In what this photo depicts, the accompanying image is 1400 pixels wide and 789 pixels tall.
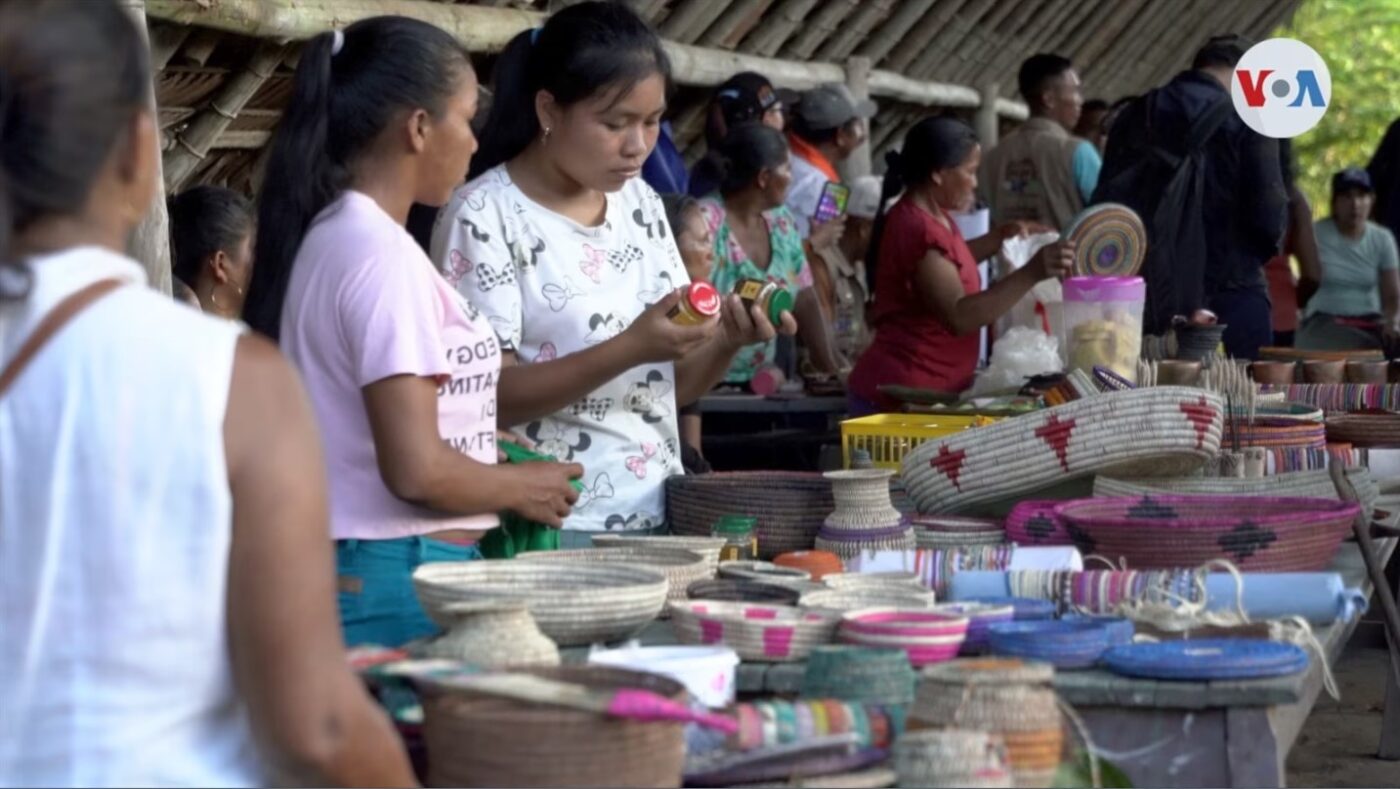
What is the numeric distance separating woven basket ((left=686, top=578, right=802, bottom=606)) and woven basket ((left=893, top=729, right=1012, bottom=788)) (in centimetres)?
62

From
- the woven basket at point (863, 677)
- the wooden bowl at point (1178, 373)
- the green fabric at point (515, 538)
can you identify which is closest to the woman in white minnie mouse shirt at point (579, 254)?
the green fabric at point (515, 538)

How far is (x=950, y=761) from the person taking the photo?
1700 mm

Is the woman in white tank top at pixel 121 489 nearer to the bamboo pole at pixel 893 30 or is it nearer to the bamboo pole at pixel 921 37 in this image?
the bamboo pole at pixel 893 30

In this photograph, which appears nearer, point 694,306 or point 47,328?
point 47,328

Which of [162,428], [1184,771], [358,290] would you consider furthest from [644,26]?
[162,428]

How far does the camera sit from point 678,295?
2590 mm

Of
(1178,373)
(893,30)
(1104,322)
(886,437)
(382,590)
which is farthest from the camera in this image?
(893,30)

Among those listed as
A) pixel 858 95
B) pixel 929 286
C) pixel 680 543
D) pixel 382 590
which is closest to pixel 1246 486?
pixel 680 543

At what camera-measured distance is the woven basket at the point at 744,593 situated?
2348mm

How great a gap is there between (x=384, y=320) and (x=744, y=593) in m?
0.58

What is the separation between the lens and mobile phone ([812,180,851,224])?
750 centimetres

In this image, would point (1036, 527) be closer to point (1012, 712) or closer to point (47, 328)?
point (1012, 712)

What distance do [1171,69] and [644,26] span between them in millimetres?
13524

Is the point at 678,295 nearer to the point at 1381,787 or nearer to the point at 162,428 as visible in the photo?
the point at 162,428
